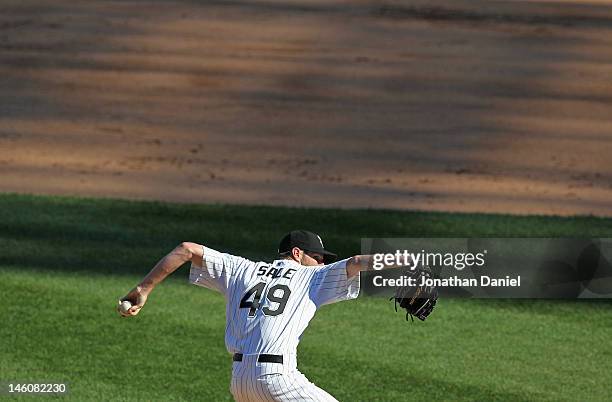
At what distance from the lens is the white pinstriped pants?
786 cm

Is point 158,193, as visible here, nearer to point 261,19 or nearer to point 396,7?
point 261,19

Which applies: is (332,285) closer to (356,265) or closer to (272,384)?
(356,265)

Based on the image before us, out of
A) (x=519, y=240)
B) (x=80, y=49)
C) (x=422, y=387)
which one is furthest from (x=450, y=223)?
(x=80, y=49)

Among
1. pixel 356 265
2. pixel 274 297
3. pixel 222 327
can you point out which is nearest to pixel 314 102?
pixel 222 327

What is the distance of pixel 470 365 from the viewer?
12.2 m

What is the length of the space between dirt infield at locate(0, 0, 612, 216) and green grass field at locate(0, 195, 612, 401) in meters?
1.46

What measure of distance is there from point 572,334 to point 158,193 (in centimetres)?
666

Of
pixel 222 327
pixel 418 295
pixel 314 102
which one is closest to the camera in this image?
pixel 418 295

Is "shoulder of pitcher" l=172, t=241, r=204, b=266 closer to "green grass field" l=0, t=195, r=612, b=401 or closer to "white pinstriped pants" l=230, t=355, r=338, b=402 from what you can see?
"white pinstriped pants" l=230, t=355, r=338, b=402

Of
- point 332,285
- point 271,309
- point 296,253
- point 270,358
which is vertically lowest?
point 270,358

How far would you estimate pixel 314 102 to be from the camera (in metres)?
22.1

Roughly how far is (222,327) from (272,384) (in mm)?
5123

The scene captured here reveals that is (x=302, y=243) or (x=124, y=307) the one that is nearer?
(x=124, y=307)

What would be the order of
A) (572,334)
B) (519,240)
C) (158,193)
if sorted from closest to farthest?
(572,334), (519,240), (158,193)
